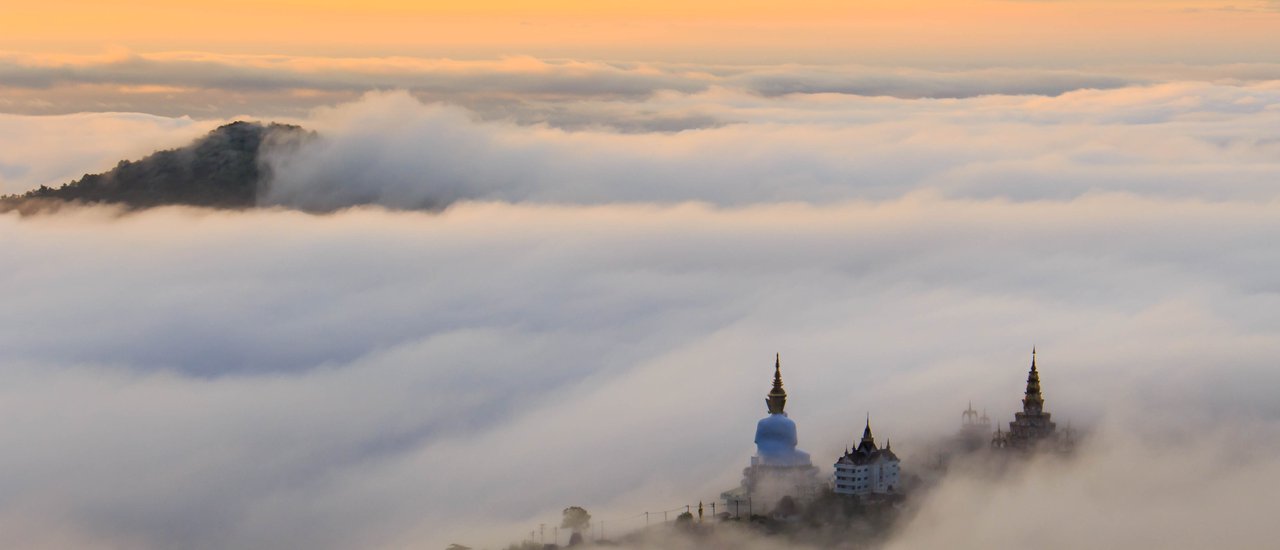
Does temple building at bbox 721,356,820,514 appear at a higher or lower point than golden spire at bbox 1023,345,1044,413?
lower

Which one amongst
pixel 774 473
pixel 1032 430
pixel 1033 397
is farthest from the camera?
pixel 1033 397

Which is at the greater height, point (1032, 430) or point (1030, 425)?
point (1030, 425)

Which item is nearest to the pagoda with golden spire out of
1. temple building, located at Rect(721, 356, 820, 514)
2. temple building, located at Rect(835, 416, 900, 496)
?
temple building, located at Rect(835, 416, 900, 496)

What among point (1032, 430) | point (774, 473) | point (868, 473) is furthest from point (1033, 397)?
point (774, 473)

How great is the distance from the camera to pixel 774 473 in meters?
148

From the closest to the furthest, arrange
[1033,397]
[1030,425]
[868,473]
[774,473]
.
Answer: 1. [868,473]
2. [774,473]
3. [1030,425]
4. [1033,397]

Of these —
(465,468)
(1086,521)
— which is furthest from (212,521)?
(1086,521)

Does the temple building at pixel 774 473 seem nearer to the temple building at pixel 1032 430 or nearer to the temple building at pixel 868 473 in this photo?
the temple building at pixel 868 473

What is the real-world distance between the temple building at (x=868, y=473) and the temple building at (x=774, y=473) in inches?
76.5

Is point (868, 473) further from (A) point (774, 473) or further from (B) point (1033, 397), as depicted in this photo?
(B) point (1033, 397)

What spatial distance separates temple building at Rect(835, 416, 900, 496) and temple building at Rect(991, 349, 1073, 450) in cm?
1045

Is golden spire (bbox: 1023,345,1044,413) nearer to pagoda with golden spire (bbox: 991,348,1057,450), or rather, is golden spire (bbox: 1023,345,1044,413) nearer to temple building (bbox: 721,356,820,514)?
pagoda with golden spire (bbox: 991,348,1057,450)

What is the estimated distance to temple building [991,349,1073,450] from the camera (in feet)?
505

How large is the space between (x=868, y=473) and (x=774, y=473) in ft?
17.4
